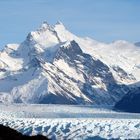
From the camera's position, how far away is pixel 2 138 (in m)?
65.3

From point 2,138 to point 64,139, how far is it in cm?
13348

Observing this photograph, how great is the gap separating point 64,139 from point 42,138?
130525 millimetres

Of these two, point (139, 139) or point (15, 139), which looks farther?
point (139, 139)

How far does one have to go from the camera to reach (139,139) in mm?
197625

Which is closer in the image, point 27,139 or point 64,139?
point 27,139

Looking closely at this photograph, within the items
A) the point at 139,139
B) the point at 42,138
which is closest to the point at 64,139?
the point at 139,139

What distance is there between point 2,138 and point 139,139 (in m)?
135

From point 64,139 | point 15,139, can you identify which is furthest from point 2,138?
point 64,139

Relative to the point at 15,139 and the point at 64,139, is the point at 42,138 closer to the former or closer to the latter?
the point at 15,139

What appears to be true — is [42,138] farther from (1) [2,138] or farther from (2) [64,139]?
(2) [64,139]

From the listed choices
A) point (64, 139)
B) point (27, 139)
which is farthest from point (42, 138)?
point (64, 139)

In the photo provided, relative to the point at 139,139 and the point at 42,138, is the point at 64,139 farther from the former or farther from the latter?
the point at 42,138

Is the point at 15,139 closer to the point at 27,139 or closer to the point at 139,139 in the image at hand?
the point at 27,139

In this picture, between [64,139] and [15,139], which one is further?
[64,139]
